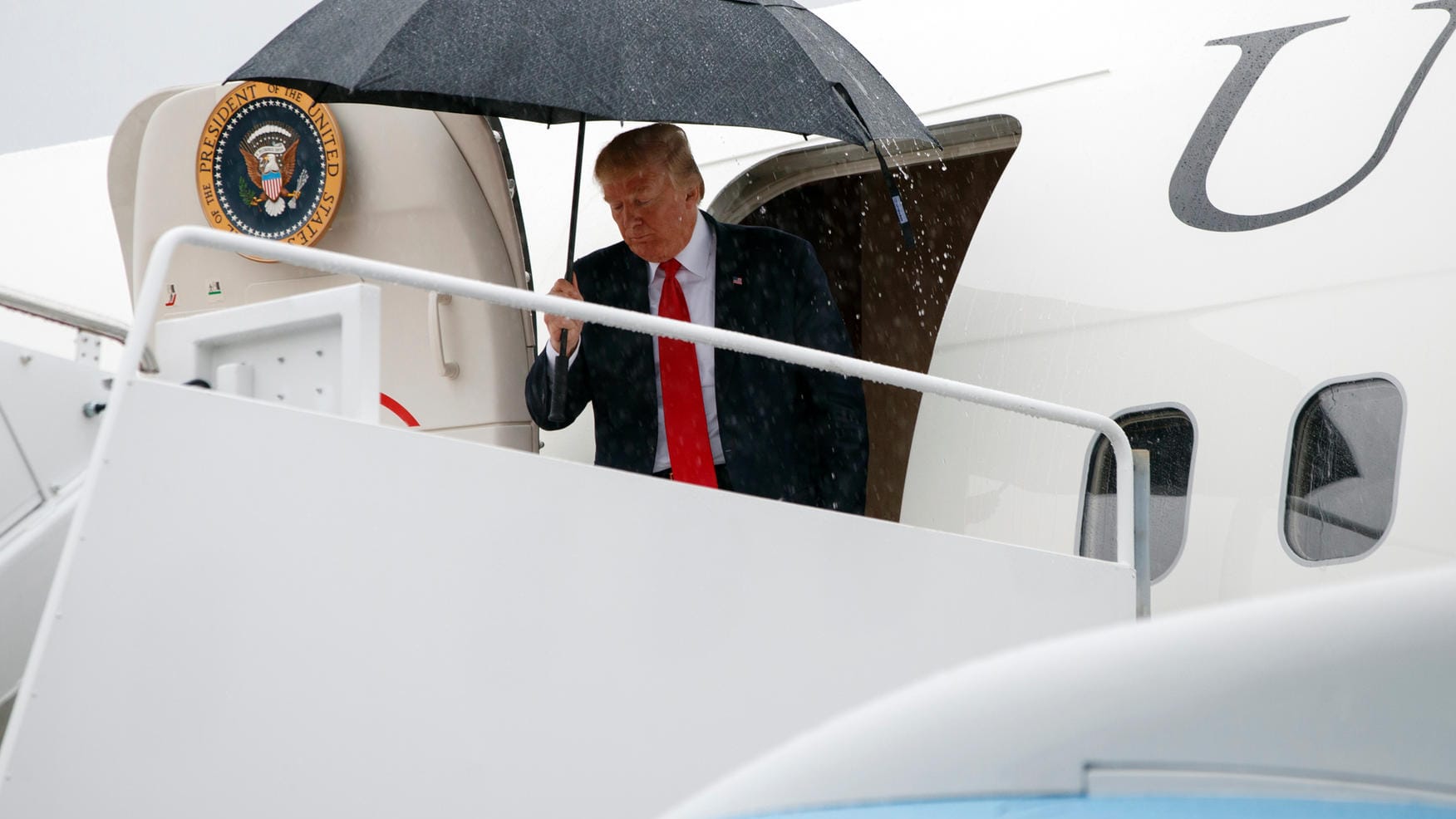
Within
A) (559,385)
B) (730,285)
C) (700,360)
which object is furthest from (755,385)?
(559,385)

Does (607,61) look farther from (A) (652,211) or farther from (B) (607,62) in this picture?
(A) (652,211)

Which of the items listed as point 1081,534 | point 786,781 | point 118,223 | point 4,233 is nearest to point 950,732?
point 786,781

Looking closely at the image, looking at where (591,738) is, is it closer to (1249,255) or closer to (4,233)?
(1249,255)

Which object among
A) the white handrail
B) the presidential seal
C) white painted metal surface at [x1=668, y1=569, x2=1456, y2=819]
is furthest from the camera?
the presidential seal

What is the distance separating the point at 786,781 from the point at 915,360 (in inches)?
205

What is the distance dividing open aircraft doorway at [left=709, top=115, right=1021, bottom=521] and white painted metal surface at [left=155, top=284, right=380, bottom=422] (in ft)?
7.77

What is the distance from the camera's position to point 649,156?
12.8 feet

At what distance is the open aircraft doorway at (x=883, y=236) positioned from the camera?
204 inches

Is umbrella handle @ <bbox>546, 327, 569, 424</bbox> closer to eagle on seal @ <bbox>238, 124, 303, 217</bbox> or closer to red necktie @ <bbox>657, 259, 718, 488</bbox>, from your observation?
red necktie @ <bbox>657, 259, 718, 488</bbox>

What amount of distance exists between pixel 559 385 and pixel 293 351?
819 mm

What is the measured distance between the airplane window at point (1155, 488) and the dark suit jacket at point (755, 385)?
27.4 inches

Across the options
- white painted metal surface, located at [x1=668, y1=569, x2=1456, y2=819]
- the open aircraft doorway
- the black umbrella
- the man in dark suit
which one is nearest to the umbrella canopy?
the black umbrella

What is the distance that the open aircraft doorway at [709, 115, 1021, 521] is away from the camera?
518 centimetres

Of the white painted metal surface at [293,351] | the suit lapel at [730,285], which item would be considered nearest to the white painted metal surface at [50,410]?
the white painted metal surface at [293,351]
